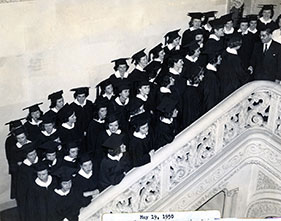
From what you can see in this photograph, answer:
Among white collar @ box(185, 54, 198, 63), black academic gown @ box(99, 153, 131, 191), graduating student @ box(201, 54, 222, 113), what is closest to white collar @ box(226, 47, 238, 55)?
graduating student @ box(201, 54, 222, 113)

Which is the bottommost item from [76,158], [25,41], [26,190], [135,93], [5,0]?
[26,190]

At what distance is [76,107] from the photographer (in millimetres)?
7078

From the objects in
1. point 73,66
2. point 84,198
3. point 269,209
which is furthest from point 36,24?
point 269,209

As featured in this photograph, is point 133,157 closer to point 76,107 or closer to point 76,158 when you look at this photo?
point 76,158

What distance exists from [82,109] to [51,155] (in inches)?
47.2

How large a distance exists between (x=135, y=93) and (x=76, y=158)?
1.40 meters

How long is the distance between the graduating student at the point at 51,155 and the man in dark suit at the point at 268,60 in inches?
121

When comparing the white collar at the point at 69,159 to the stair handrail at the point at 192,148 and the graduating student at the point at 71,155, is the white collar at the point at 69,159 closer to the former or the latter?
the graduating student at the point at 71,155

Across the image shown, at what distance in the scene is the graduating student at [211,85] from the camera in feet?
23.1

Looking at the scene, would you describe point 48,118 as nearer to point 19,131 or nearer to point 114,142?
point 19,131

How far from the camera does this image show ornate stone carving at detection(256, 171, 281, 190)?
7.69 m

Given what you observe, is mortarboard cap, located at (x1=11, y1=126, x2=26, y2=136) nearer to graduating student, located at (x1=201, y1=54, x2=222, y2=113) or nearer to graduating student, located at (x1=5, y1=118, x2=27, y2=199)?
graduating student, located at (x1=5, y1=118, x2=27, y2=199)

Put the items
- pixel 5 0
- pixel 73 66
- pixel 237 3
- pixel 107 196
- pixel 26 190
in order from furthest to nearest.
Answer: pixel 237 3 < pixel 73 66 < pixel 5 0 < pixel 26 190 < pixel 107 196

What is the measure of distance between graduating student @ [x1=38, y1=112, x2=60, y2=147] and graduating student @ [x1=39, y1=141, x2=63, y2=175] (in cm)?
24
